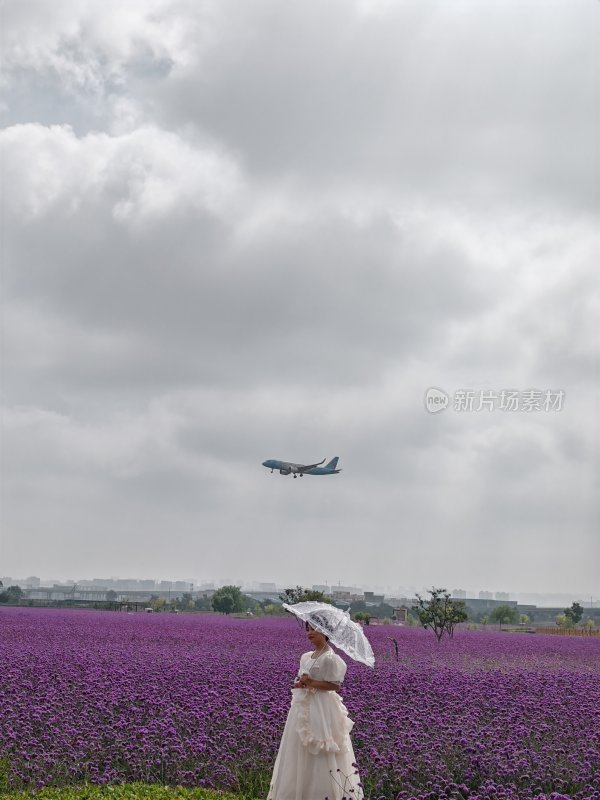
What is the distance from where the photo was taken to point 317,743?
6.62 meters

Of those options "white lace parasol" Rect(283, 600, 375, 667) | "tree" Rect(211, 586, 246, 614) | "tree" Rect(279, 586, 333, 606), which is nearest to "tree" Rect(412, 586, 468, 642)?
"tree" Rect(279, 586, 333, 606)

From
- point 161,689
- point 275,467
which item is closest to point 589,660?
point 161,689

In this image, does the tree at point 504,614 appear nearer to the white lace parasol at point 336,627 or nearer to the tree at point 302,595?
the tree at point 302,595

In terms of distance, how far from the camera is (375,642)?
2383cm

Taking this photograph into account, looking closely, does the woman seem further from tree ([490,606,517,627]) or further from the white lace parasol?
tree ([490,606,517,627])

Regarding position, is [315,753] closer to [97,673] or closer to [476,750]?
[476,750]

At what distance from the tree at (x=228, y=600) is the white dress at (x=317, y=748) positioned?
59.1 metres

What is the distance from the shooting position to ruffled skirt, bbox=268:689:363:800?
6.62 meters

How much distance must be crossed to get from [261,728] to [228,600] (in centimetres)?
5750

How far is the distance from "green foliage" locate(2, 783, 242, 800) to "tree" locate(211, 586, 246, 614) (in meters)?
58.4

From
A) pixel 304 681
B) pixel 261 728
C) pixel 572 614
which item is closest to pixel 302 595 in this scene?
pixel 261 728

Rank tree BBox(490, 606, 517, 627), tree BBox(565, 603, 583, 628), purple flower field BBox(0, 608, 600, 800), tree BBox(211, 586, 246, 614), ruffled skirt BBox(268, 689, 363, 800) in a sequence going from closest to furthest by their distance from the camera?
ruffled skirt BBox(268, 689, 363, 800) < purple flower field BBox(0, 608, 600, 800) < tree BBox(565, 603, 583, 628) < tree BBox(211, 586, 246, 614) < tree BBox(490, 606, 517, 627)

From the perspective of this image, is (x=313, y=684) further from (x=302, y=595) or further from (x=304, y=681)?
(x=302, y=595)

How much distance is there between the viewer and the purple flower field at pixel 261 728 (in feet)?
24.5
